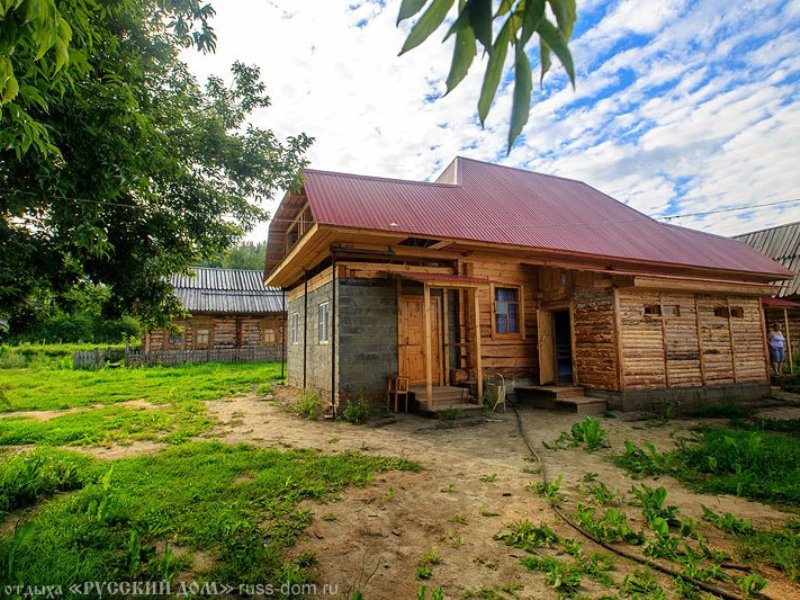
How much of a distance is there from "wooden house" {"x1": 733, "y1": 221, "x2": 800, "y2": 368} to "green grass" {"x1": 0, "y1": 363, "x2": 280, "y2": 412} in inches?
774

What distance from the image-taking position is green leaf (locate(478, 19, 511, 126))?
984 millimetres

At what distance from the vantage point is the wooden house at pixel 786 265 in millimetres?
17250

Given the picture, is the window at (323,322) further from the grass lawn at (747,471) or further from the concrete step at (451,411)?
the grass lawn at (747,471)

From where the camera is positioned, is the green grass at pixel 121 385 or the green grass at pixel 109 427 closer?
the green grass at pixel 109 427

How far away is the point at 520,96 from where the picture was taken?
3.00 feet

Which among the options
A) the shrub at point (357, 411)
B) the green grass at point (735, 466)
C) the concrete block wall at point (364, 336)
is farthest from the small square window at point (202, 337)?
the green grass at point (735, 466)

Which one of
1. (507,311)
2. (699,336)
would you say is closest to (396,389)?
(507,311)

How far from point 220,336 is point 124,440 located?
61.7 feet

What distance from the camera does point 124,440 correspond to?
23.2 ft

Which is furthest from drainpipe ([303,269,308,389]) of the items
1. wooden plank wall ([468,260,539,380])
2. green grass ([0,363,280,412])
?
wooden plank wall ([468,260,539,380])

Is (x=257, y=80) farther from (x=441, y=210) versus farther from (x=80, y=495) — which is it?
(x=80, y=495)

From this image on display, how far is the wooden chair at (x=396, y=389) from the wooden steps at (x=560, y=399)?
339 centimetres

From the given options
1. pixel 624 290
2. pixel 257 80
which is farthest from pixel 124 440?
pixel 624 290

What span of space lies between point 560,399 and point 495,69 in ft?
32.8
